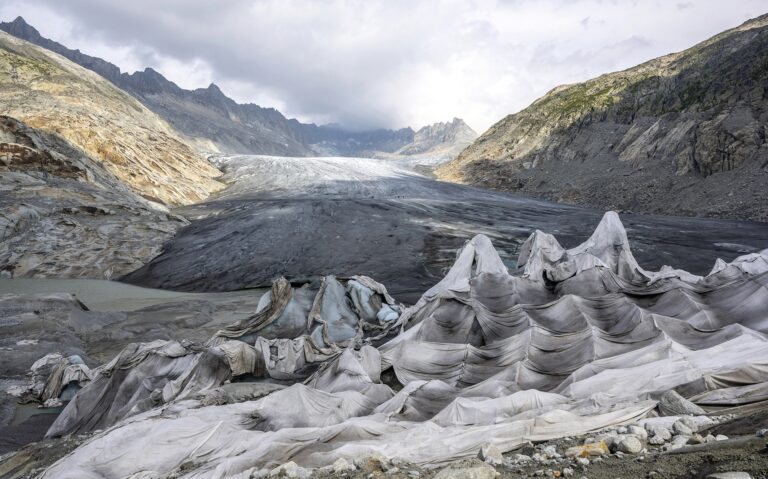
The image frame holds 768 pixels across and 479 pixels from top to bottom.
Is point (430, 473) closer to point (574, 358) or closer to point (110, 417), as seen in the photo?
point (574, 358)

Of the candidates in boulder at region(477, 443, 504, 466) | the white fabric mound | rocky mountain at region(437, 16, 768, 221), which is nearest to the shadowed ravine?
rocky mountain at region(437, 16, 768, 221)

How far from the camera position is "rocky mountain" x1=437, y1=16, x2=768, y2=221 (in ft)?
108

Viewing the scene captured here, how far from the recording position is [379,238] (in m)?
25.4

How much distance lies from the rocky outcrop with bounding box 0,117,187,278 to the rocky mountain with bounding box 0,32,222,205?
14.3 ft

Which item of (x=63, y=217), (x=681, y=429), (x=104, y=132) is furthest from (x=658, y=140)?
(x=104, y=132)

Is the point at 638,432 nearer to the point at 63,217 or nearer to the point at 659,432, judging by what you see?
the point at 659,432

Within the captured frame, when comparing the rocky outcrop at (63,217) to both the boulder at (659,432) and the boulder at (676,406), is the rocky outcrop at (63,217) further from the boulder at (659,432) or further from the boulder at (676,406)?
the boulder at (659,432)

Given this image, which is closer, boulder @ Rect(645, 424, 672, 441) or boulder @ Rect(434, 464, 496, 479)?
boulder @ Rect(434, 464, 496, 479)

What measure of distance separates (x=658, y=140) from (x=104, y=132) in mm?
49752

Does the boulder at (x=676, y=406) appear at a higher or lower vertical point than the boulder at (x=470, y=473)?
lower

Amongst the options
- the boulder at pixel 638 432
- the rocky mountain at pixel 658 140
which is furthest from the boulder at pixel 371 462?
the rocky mountain at pixel 658 140

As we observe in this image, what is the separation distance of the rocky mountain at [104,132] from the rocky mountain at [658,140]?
35671mm

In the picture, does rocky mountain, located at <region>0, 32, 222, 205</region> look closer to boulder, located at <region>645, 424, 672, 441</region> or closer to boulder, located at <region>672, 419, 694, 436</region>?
boulder, located at <region>645, 424, 672, 441</region>

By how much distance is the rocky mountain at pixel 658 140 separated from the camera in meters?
33.1
